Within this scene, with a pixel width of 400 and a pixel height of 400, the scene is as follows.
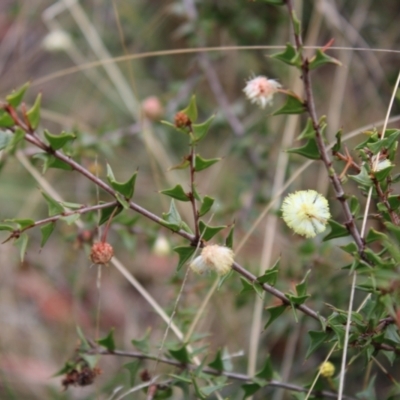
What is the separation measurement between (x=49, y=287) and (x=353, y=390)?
3.75 feet

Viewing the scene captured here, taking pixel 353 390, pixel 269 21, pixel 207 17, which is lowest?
pixel 353 390

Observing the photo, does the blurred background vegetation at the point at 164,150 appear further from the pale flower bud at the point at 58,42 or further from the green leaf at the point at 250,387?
the green leaf at the point at 250,387

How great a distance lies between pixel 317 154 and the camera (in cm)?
81

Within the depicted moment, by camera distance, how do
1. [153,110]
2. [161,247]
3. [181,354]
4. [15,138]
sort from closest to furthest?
[15,138]
[181,354]
[161,247]
[153,110]

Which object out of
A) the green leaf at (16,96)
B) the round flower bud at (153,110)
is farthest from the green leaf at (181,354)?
the round flower bud at (153,110)

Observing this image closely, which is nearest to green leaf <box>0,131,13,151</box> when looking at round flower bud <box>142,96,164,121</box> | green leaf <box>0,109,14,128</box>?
green leaf <box>0,109,14,128</box>

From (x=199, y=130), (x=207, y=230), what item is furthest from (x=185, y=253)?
(x=199, y=130)

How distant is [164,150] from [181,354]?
1007 mm

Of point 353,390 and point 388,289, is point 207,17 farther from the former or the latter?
point 388,289

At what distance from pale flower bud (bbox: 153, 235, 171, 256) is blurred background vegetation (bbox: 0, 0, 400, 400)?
2 cm

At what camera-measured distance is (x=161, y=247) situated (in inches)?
52.6

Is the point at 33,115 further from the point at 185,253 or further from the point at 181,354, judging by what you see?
the point at 181,354

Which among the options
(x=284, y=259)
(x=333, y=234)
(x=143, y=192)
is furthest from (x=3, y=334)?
(x=333, y=234)

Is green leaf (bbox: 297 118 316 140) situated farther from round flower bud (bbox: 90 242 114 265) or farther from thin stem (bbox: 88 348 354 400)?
thin stem (bbox: 88 348 354 400)
